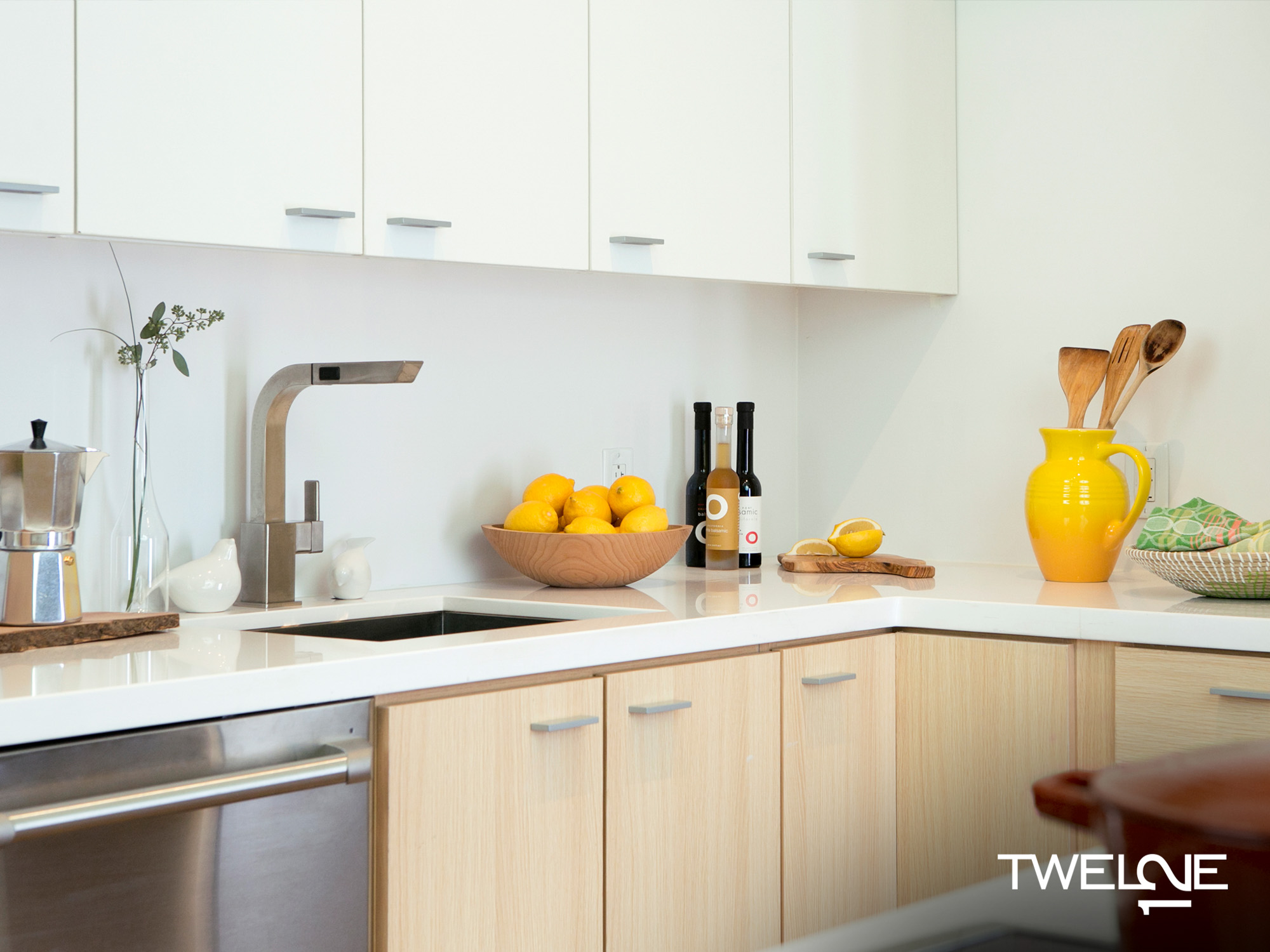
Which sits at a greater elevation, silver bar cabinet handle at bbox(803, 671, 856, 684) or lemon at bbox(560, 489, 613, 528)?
lemon at bbox(560, 489, 613, 528)

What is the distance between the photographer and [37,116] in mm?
1439

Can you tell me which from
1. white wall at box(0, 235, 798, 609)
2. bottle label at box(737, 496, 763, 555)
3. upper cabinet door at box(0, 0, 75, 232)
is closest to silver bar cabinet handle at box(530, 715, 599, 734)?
white wall at box(0, 235, 798, 609)

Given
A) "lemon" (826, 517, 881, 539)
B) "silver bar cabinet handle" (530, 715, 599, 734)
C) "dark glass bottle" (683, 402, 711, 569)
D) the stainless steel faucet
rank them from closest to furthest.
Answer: "silver bar cabinet handle" (530, 715, 599, 734) → the stainless steel faucet → "lemon" (826, 517, 881, 539) → "dark glass bottle" (683, 402, 711, 569)

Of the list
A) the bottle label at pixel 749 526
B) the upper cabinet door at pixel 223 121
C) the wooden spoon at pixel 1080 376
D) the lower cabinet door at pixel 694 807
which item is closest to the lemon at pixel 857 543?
the bottle label at pixel 749 526

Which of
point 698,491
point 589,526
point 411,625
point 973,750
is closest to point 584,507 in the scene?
point 589,526

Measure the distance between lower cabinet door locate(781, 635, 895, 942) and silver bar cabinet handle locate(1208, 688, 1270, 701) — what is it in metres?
0.45

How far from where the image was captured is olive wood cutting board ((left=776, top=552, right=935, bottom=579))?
7.06ft

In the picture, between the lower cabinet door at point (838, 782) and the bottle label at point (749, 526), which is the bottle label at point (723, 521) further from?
the lower cabinet door at point (838, 782)

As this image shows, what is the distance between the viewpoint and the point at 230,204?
158 cm

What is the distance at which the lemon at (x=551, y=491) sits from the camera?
211 centimetres

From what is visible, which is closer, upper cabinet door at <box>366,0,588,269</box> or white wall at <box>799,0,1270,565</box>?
upper cabinet door at <box>366,0,588,269</box>

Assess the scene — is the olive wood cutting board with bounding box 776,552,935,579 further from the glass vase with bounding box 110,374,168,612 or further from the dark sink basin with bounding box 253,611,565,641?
the glass vase with bounding box 110,374,168,612

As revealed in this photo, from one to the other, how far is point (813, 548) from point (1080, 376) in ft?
1.83

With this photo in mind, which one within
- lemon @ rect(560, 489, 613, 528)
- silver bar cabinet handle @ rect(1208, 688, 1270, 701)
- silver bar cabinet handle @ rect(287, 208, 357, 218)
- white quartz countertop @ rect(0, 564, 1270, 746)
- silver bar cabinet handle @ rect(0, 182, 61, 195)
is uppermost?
silver bar cabinet handle @ rect(287, 208, 357, 218)
